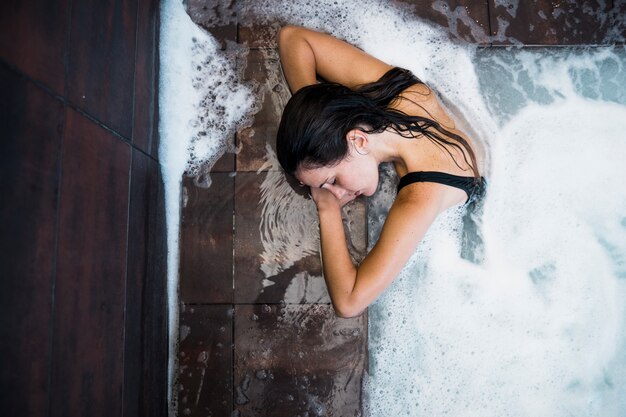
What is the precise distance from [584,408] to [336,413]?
932 millimetres

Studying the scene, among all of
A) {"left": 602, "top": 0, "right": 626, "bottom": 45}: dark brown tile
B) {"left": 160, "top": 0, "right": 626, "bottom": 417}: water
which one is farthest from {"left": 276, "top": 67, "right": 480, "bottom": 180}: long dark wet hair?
{"left": 602, "top": 0, "right": 626, "bottom": 45}: dark brown tile

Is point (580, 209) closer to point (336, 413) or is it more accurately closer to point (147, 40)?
point (336, 413)

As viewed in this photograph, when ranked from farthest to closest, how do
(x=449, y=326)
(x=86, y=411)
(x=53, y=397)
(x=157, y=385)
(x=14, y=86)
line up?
(x=449, y=326) → (x=157, y=385) → (x=86, y=411) → (x=53, y=397) → (x=14, y=86)

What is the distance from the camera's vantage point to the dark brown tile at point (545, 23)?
1.70m

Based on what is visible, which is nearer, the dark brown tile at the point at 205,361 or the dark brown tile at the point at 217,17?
the dark brown tile at the point at 205,361

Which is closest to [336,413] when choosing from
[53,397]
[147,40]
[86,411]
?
[86,411]

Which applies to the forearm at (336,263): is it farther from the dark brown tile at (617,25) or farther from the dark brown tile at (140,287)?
the dark brown tile at (617,25)

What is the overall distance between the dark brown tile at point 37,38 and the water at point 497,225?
2.21 feet

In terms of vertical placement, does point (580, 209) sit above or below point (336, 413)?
above

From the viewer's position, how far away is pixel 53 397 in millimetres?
914

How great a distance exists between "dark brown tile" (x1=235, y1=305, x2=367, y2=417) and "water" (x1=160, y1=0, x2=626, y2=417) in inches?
3.3

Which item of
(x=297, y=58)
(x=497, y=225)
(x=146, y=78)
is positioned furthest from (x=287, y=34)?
(x=497, y=225)

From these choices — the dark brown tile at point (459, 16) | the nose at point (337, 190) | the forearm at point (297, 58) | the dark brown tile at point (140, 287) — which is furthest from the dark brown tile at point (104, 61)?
the dark brown tile at point (459, 16)

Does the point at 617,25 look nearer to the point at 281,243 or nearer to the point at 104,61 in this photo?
the point at 281,243
